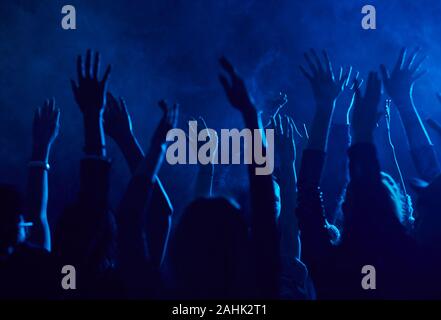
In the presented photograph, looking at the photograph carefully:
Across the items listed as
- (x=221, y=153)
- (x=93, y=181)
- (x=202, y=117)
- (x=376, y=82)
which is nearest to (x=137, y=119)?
(x=202, y=117)

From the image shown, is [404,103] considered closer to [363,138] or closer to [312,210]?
[363,138]

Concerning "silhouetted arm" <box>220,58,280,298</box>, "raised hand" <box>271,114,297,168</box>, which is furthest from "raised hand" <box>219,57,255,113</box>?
"raised hand" <box>271,114,297,168</box>

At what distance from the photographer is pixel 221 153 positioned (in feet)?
7.69

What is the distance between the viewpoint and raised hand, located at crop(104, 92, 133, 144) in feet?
6.75

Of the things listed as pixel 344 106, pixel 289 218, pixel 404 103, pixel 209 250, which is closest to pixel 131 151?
pixel 209 250

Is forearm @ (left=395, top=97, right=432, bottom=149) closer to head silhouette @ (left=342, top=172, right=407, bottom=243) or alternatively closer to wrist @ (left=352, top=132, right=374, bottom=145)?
head silhouette @ (left=342, top=172, right=407, bottom=243)

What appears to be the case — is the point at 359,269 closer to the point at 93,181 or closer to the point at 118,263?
the point at 118,263

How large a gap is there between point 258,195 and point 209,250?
1.01 ft

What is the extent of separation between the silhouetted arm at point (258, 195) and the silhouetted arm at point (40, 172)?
2.79ft

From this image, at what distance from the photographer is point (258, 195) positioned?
5.90 feet

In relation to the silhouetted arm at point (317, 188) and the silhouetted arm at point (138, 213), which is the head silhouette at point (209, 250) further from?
the silhouetted arm at point (317, 188)

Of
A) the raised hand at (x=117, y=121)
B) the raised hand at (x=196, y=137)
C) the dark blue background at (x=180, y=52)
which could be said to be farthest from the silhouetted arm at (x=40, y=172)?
the raised hand at (x=196, y=137)

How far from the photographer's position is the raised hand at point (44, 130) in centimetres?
216

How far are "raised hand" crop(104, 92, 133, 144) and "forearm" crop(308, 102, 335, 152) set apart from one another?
75 cm
